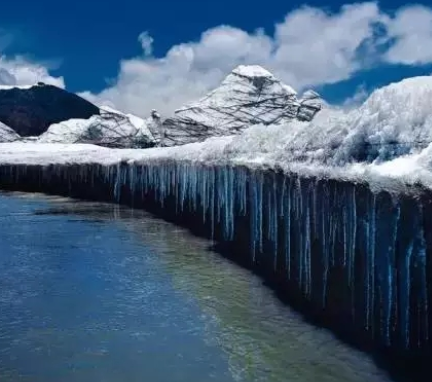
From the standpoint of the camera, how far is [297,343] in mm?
8195

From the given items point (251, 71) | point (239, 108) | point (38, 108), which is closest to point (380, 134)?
point (239, 108)

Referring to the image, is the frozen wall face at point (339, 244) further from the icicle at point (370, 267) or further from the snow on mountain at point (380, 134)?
the snow on mountain at point (380, 134)

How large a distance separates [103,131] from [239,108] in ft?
59.9

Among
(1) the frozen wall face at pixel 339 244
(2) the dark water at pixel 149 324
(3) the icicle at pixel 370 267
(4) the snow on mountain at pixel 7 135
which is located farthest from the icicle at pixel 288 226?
(4) the snow on mountain at pixel 7 135

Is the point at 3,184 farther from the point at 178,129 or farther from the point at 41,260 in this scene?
the point at 41,260

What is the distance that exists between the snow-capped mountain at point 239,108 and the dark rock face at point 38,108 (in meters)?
33.6

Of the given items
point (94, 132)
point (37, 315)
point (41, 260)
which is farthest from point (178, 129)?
point (37, 315)

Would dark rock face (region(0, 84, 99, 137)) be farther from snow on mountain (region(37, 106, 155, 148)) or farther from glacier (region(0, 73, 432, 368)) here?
glacier (region(0, 73, 432, 368))

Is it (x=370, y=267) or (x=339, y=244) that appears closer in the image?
(x=370, y=267)

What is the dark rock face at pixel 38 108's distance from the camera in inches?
3233

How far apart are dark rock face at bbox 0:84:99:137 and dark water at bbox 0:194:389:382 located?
70.7 m

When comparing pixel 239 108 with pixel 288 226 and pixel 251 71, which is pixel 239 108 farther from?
pixel 288 226

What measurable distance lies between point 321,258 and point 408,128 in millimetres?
2698

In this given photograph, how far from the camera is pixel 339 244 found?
8.76m
